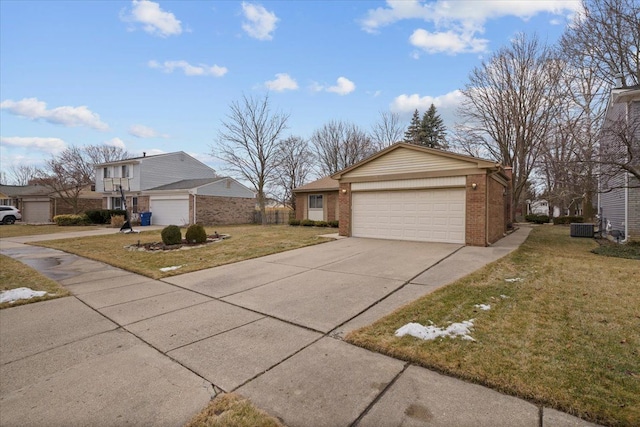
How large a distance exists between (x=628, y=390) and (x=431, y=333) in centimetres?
167

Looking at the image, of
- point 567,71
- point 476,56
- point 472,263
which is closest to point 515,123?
point 567,71

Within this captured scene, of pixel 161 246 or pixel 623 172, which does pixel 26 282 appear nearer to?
pixel 161 246

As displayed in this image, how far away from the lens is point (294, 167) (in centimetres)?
3538

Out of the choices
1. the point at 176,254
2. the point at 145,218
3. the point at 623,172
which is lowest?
the point at 176,254

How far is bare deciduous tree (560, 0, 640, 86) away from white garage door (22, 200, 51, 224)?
45.5 metres

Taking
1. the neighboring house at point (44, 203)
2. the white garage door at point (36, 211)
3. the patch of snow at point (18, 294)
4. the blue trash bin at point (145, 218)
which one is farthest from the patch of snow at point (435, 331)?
the white garage door at point (36, 211)

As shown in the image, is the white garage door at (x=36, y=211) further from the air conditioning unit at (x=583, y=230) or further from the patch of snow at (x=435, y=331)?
the air conditioning unit at (x=583, y=230)

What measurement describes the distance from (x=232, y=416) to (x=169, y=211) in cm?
2545

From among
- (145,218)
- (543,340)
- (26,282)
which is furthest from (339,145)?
(543,340)

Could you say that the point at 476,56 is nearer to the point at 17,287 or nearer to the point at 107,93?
the point at 107,93

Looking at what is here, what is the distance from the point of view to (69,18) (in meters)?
9.53

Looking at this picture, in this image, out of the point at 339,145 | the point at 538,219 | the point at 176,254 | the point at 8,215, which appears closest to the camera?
the point at 176,254

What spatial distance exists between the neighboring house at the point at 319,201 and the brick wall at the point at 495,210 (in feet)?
32.5

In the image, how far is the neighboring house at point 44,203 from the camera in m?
30.5
